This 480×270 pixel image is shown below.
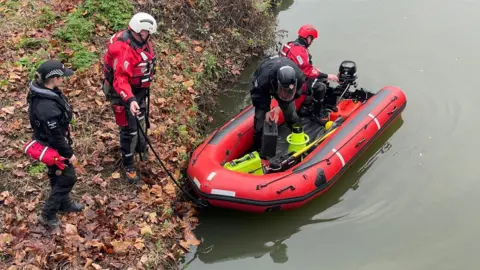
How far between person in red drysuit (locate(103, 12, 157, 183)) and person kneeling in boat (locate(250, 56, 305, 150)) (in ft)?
4.58

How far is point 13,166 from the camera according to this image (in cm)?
537

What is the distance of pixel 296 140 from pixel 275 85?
112cm

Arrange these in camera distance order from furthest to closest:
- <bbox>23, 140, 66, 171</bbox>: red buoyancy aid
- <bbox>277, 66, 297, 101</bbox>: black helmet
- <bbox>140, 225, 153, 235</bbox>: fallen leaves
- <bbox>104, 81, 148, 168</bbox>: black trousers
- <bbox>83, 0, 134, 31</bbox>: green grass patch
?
<bbox>83, 0, 134, 31</bbox>: green grass patch → <bbox>277, 66, 297, 101</bbox>: black helmet → <bbox>104, 81, 148, 168</bbox>: black trousers → <bbox>140, 225, 153, 235</bbox>: fallen leaves → <bbox>23, 140, 66, 171</bbox>: red buoyancy aid

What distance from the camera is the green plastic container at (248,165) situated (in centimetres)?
609

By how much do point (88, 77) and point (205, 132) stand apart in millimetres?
1919

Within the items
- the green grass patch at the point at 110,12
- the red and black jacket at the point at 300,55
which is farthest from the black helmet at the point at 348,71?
the green grass patch at the point at 110,12

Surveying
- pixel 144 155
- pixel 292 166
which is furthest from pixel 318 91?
pixel 144 155

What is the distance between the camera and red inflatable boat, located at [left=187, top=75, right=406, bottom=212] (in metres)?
5.66

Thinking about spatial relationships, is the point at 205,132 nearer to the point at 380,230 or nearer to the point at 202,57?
the point at 202,57

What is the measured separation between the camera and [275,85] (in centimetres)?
580

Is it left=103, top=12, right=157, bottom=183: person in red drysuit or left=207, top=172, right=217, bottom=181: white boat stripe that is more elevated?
left=103, top=12, right=157, bottom=183: person in red drysuit

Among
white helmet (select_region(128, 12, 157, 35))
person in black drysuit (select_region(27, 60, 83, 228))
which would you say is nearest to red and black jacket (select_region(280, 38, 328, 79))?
white helmet (select_region(128, 12, 157, 35))

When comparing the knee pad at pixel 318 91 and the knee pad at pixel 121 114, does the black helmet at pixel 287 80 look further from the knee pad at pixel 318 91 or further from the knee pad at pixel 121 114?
the knee pad at pixel 121 114

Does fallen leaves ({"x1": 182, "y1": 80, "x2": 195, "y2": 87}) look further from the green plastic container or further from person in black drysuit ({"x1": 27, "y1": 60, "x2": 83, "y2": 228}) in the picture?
person in black drysuit ({"x1": 27, "y1": 60, "x2": 83, "y2": 228})
